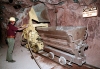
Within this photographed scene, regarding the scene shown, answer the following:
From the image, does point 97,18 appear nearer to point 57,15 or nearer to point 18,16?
point 57,15

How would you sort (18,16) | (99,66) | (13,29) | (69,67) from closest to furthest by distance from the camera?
(69,67) → (99,66) → (13,29) → (18,16)

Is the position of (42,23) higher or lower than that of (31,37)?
higher

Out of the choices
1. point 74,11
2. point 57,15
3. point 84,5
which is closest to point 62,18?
point 57,15

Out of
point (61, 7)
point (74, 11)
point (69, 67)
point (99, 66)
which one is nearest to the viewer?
point (69, 67)

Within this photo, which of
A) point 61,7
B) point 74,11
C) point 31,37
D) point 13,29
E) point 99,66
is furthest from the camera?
point 61,7

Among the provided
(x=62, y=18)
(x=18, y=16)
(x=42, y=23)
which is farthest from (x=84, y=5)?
(x=18, y=16)

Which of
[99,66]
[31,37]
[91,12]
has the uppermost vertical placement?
[91,12]

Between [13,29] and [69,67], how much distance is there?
3081 mm

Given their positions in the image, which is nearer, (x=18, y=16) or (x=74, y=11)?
(x=74, y=11)

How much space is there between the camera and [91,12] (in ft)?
14.9

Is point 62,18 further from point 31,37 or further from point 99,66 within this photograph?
point 99,66

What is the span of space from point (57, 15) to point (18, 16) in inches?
140

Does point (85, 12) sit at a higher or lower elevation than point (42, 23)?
higher

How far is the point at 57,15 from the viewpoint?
6.59 meters
